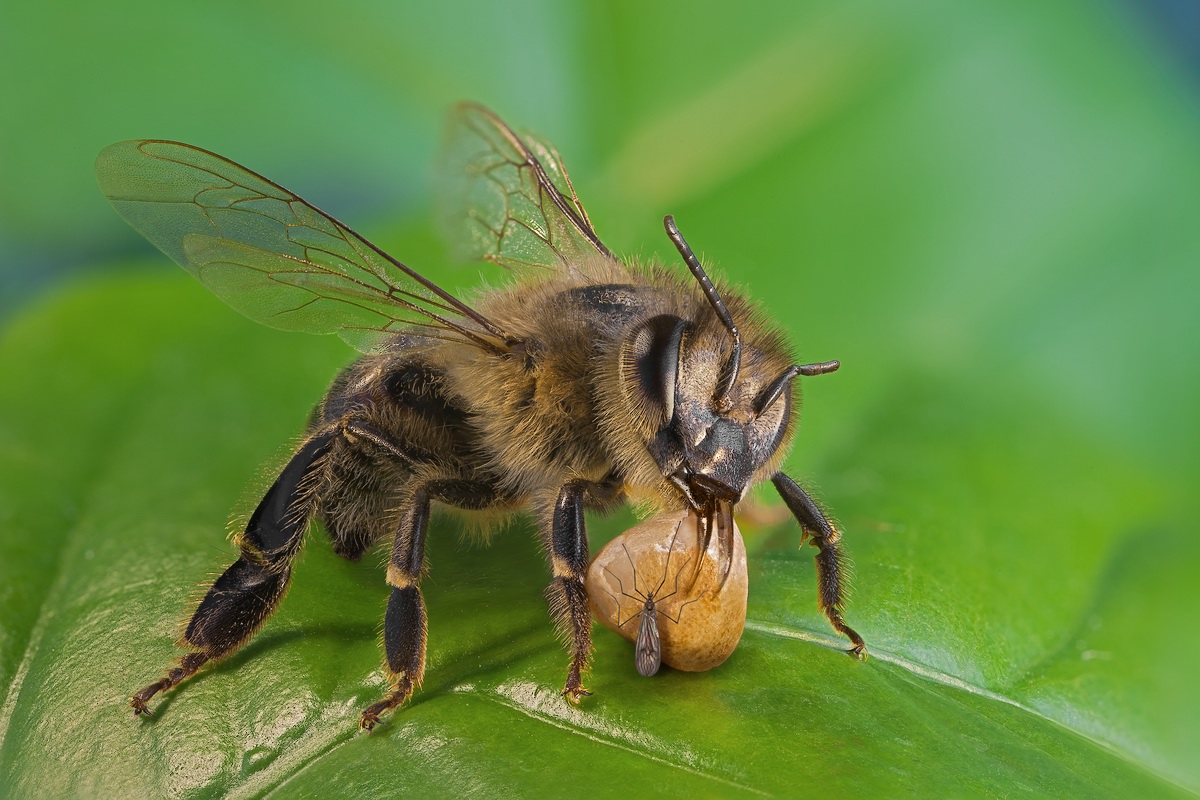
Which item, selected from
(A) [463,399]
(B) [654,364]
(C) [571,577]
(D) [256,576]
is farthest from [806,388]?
(D) [256,576]

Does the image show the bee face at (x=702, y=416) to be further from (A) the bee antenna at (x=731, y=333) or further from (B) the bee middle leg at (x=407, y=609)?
(B) the bee middle leg at (x=407, y=609)

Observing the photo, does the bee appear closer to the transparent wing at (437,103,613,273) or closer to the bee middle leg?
the bee middle leg

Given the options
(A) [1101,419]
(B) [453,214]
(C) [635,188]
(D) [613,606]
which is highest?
(C) [635,188]

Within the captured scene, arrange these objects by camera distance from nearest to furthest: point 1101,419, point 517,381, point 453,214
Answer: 1. point 517,381
2. point 453,214
3. point 1101,419

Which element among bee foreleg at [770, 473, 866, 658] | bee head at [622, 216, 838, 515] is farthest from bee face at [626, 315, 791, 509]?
bee foreleg at [770, 473, 866, 658]

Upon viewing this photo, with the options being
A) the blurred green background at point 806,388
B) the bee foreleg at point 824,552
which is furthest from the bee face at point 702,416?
the blurred green background at point 806,388

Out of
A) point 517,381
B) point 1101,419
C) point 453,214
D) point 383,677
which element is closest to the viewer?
point 383,677

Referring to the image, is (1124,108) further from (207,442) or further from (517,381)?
(207,442)

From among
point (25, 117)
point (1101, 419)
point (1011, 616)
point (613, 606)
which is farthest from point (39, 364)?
point (1101, 419)
